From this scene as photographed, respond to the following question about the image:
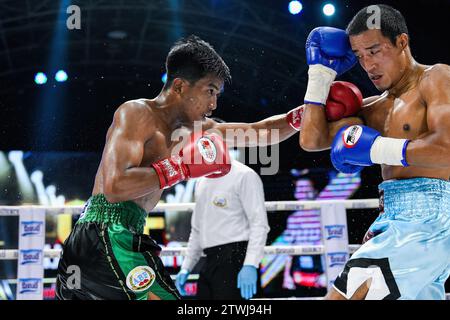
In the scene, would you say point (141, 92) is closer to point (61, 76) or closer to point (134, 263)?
point (61, 76)

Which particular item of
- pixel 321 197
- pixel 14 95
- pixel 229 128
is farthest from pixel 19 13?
pixel 229 128

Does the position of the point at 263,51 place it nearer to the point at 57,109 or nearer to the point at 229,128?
the point at 57,109

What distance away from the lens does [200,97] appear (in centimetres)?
253

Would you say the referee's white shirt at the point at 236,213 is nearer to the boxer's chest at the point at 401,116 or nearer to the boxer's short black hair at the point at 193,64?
the boxer's short black hair at the point at 193,64

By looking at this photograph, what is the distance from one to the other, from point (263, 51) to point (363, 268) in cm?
669

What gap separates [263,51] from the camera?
27.1ft

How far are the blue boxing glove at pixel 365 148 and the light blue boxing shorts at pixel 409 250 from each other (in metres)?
0.13

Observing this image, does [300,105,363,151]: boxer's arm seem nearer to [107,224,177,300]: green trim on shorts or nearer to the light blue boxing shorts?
the light blue boxing shorts

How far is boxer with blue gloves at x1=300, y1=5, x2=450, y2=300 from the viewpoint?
→ 1.85 metres

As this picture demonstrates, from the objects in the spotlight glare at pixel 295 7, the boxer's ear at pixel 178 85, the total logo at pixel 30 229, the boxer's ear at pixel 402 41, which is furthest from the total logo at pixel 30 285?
the spotlight glare at pixel 295 7

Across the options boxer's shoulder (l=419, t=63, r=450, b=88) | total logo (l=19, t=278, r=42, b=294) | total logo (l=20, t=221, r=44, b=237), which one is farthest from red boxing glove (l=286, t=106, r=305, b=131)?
total logo (l=19, t=278, r=42, b=294)

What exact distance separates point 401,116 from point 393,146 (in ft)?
0.68

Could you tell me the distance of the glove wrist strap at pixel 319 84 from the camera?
2.22 meters

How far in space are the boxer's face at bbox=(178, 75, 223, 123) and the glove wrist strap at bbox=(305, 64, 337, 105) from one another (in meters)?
0.49
